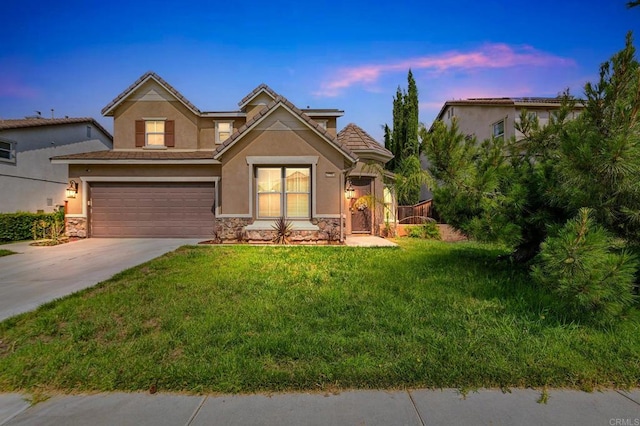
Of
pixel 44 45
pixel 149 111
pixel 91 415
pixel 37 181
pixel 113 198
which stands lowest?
pixel 91 415

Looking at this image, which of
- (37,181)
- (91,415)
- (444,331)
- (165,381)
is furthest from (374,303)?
(37,181)

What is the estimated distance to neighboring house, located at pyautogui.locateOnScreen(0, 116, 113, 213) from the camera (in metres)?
15.0

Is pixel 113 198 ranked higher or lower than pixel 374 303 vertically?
higher

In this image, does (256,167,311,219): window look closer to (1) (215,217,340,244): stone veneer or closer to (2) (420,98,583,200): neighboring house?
(1) (215,217,340,244): stone veneer

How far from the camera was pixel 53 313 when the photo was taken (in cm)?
441

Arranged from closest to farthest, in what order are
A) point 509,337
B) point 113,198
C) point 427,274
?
point 509,337
point 427,274
point 113,198

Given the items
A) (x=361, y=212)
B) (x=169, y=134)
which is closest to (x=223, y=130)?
(x=169, y=134)

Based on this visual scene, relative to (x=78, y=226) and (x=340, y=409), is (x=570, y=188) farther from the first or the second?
(x=78, y=226)

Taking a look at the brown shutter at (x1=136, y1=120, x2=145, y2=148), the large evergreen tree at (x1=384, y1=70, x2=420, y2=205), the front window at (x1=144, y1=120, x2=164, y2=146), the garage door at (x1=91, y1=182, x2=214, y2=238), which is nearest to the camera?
the garage door at (x1=91, y1=182, x2=214, y2=238)

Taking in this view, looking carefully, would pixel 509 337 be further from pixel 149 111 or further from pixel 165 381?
pixel 149 111

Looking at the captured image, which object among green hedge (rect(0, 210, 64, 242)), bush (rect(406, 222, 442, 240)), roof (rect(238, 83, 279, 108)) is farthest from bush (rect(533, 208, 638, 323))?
green hedge (rect(0, 210, 64, 242))

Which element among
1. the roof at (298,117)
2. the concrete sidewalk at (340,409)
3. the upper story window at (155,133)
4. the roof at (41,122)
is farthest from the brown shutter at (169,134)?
the concrete sidewalk at (340,409)

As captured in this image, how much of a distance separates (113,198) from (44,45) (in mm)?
9994

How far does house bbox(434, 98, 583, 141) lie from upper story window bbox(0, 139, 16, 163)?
2215cm
